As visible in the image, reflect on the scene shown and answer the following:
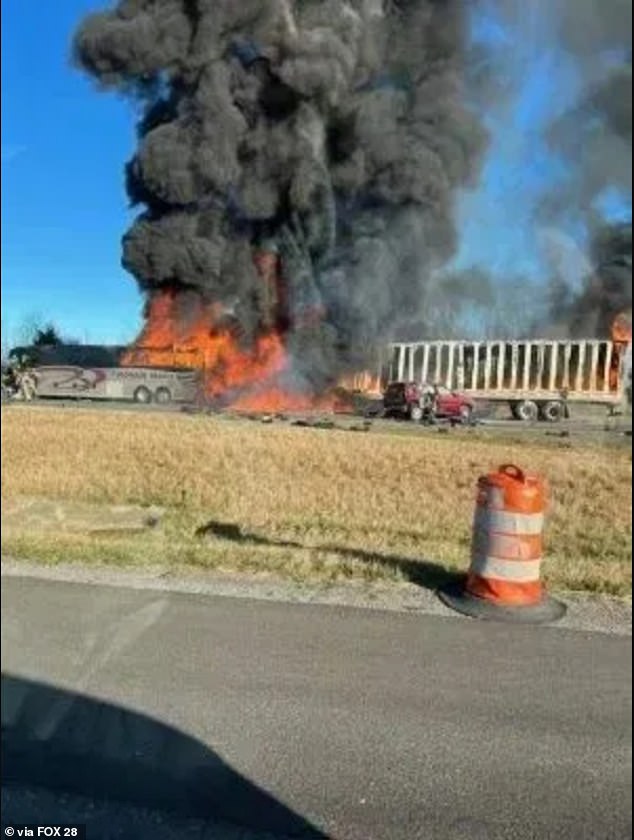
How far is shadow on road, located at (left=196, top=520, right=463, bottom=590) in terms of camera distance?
11.1 feet

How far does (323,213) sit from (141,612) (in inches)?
52.0

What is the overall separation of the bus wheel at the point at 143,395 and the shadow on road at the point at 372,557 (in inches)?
33.7

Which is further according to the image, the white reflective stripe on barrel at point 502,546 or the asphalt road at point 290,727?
the white reflective stripe on barrel at point 502,546

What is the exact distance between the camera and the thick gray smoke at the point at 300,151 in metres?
2.30

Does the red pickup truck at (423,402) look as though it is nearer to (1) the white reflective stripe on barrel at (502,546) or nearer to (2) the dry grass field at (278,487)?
(2) the dry grass field at (278,487)

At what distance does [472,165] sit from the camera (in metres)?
2.80

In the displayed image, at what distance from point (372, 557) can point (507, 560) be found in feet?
2.40

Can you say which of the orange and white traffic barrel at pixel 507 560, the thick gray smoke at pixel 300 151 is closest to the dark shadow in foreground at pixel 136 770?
the thick gray smoke at pixel 300 151

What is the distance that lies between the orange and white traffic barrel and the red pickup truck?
0.64 m

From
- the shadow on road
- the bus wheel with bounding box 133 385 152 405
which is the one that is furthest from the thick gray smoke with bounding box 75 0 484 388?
the shadow on road

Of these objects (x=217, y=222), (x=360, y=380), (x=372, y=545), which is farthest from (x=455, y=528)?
(x=217, y=222)

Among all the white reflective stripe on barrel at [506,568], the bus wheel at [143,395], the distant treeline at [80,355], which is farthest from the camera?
the white reflective stripe on barrel at [506,568]

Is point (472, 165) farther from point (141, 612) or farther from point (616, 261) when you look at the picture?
point (141, 612)

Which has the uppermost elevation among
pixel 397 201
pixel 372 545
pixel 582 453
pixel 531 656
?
pixel 397 201
